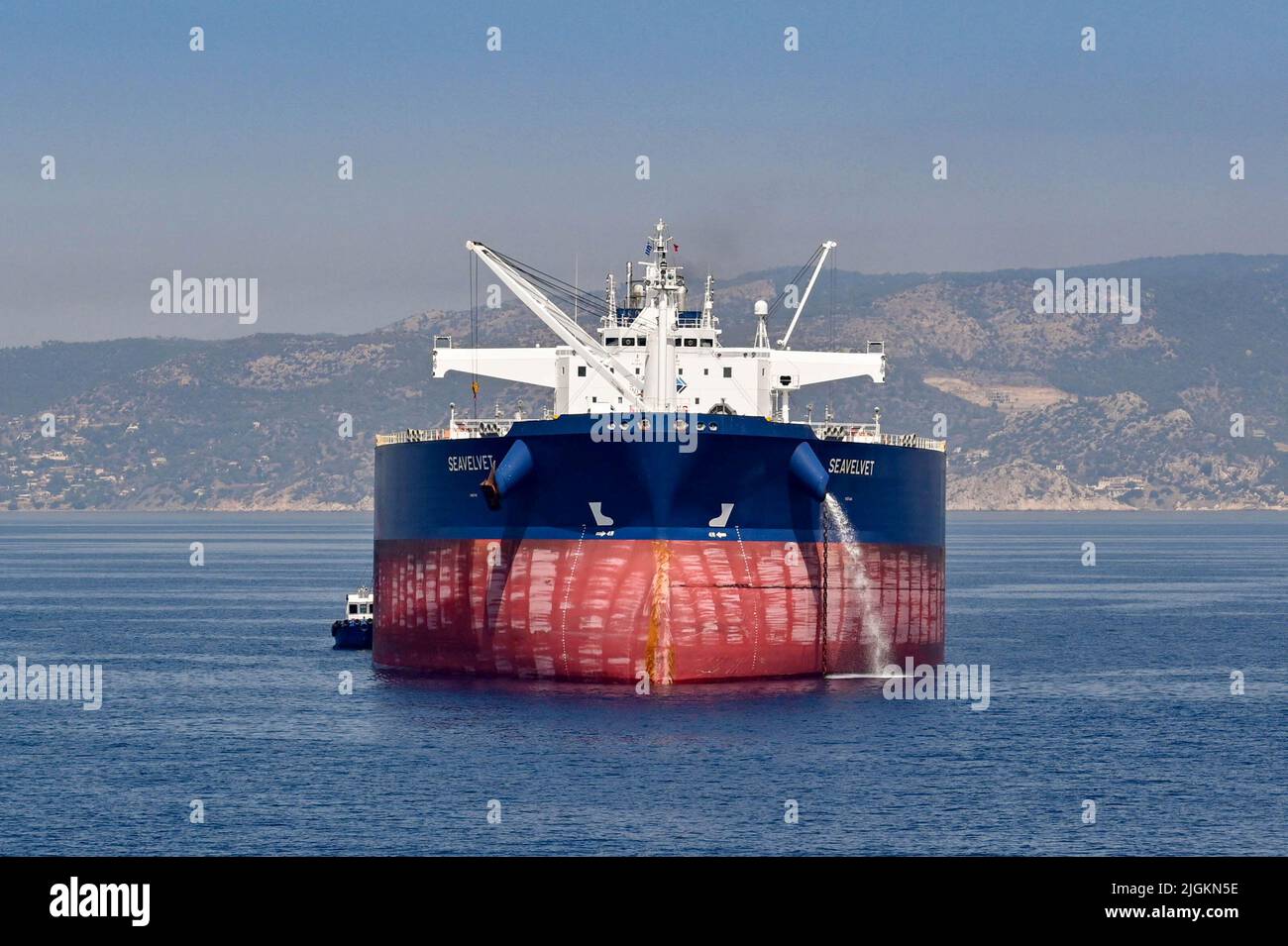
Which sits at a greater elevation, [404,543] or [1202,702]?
[404,543]

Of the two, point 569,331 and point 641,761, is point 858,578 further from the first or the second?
point 641,761

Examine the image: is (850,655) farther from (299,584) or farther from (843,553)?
(299,584)

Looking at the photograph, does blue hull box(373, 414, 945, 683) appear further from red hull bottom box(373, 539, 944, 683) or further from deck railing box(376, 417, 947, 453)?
deck railing box(376, 417, 947, 453)
